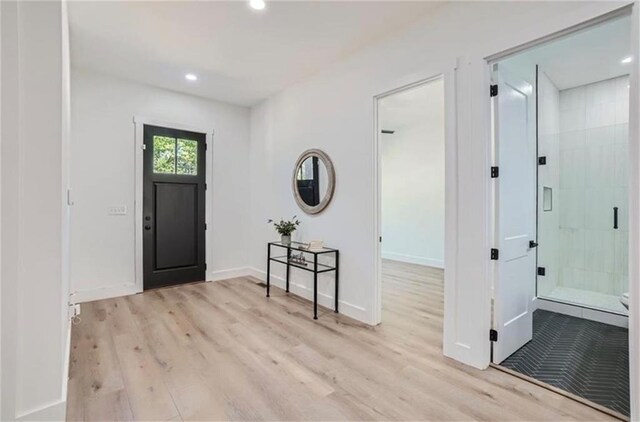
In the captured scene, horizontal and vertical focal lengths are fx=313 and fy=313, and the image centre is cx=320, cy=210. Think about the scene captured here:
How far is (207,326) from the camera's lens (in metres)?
3.12

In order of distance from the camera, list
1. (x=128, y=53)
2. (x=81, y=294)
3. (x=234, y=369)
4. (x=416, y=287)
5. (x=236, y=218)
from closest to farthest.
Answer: (x=234, y=369) → (x=128, y=53) → (x=81, y=294) → (x=416, y=287) → (x=236, y=218)

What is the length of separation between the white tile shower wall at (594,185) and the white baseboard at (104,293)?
5.74 meters

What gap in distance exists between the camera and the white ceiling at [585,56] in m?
2.75

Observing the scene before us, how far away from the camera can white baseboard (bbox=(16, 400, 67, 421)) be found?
159cm

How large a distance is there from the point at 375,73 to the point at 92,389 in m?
3.42

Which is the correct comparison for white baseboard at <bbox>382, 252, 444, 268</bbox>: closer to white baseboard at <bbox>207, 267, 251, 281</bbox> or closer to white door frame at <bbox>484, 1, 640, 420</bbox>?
white baseboard at <bbox>207, 267, 251, 281</bbox>

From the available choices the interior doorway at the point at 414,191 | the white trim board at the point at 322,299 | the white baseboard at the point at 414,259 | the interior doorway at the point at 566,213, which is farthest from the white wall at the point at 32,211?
the white baseboard at the point at 414,259

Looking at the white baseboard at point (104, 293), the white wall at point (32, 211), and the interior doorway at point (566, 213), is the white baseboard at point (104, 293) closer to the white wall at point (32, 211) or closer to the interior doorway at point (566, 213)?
the white wall at point (32, 211)

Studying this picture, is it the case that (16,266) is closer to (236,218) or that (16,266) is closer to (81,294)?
(81,294)

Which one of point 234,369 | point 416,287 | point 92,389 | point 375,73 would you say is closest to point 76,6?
point 375,73

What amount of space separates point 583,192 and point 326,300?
3558 millimetres

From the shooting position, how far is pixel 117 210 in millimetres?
4117

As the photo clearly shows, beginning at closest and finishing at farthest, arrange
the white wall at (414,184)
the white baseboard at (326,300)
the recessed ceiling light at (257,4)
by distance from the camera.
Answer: the recessed ceiling light at (257,4)
the white baseboard at (326,300)
the white wall at (414,184)

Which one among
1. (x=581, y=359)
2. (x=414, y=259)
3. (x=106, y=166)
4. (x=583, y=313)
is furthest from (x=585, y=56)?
(x=106, y=166)
